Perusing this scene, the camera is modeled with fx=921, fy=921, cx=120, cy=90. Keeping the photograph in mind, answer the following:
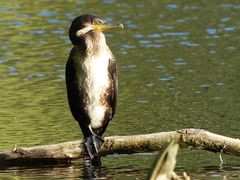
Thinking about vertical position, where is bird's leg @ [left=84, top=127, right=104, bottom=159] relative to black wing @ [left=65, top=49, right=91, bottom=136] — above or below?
below

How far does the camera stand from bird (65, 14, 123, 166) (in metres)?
9.68

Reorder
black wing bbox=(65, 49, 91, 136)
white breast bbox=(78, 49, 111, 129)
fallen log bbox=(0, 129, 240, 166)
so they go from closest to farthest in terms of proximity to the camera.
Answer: fallen log bbox=(0, 129, 240, 166)
white breast bbox=(78, 49, 111, 129)
black wing bbox=(65, 49, 91, 136)

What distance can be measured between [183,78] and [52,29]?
5.06 meters

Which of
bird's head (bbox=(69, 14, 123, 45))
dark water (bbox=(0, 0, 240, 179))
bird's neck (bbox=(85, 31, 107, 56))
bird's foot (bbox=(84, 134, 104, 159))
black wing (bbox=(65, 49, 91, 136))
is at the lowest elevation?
dark water (bbox=(0, 0, 240, 179))

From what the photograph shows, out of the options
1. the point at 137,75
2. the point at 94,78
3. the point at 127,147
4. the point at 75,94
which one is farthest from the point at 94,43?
the point at 137,75

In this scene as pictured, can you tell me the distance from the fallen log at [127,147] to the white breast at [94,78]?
1.57 ft

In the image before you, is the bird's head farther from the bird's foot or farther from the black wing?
the bird's foot

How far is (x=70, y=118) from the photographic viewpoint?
41.7 feet

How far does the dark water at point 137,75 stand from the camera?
10.4 metres

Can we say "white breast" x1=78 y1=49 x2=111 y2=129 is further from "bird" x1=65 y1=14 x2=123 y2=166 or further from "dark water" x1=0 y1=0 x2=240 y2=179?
"dark water" x1=0 y1=0 x2=240 y2=179

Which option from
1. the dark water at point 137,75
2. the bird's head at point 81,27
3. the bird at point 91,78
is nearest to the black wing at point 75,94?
the bird at point 91,78

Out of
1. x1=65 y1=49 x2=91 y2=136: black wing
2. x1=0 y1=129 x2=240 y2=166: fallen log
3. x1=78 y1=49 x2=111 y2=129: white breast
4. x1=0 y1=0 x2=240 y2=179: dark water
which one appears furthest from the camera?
x1=0 y1=0 x2=240 y2=179: dark water

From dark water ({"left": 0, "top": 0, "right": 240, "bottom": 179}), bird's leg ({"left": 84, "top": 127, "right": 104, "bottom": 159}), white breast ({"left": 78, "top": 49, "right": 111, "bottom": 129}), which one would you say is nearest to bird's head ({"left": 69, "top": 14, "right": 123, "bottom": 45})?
white breast ({"left": 78, "top": 49, "right": 111, "bottom": 129})

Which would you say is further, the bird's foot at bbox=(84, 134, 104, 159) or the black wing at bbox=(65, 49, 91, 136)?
the black wing at bbox=(65, 49, 91, 136)
